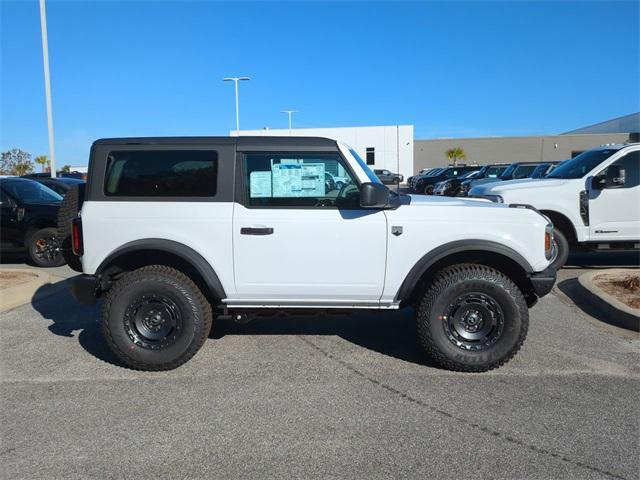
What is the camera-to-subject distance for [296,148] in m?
4.43

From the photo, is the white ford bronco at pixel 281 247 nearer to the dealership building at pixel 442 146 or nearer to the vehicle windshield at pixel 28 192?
the vehicle windshield at pixel 28 192

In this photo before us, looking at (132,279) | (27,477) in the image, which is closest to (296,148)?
(132,279)

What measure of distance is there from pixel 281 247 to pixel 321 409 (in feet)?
4.52

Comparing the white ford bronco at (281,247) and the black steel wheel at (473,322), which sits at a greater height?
the white ford bronco at (281,247)

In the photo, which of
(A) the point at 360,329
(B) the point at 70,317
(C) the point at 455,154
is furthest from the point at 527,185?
(C) the point at 455,154

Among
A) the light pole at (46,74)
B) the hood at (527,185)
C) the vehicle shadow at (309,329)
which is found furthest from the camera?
the light pole at (46,74)

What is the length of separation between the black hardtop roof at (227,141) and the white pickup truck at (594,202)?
14.5 feet

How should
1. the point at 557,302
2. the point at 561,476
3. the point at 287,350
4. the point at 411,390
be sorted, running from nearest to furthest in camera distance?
the point at 561,476
the point at 411,390
the point at 287,350
the point at 557,302

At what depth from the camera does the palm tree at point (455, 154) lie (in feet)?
206

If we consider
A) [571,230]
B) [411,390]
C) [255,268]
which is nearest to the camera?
[411,390]

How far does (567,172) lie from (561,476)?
22.3 feet

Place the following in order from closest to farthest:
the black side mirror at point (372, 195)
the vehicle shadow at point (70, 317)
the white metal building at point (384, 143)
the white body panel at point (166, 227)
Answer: the black side mirror at point (372, 195) < the white body panel at point (166, 227) < the vehicle shadow at point (70, 317) < the white metal building at point (384, 143)

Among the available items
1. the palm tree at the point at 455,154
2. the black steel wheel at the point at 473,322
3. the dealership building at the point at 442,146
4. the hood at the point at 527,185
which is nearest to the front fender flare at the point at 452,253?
the black steel wheel at the point at 473,322

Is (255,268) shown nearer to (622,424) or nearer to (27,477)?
(27,477)
